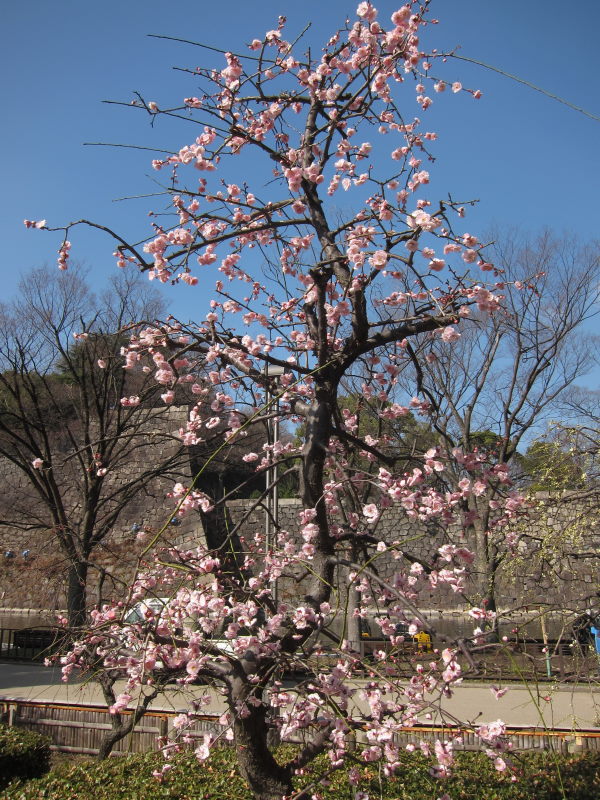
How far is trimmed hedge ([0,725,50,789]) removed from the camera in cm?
543

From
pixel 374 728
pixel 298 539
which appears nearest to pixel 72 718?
pixel 374 728

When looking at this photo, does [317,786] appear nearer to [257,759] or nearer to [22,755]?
[257,759]

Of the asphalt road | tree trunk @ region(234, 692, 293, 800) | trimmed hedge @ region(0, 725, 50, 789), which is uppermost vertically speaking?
tree trunk @ region(234, 692, 293, 800)

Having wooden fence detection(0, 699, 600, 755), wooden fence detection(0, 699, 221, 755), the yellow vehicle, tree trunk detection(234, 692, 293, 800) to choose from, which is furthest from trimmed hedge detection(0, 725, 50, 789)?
the yellow vehicle

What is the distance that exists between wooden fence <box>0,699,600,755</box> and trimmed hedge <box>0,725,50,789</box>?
0.77 metres

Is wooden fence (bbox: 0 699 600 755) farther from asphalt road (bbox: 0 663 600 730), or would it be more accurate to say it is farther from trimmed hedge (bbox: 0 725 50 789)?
trimmed hedge (bbox: 0 725 50 789)

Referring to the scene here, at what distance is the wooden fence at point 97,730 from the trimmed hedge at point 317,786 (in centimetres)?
80

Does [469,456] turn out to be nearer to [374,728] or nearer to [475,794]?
[374,728]

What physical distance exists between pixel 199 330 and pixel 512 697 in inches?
337

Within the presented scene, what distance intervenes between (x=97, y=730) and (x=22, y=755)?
1.12m

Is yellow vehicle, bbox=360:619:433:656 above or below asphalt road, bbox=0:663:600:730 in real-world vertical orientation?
above

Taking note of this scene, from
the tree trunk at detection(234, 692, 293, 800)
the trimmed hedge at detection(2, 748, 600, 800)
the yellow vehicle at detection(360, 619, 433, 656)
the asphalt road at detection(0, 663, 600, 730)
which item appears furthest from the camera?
the asphalt road at detection(0, 663, 600, 730)

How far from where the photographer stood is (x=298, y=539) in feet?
68.7

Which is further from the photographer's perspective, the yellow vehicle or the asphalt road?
the asphalt road
